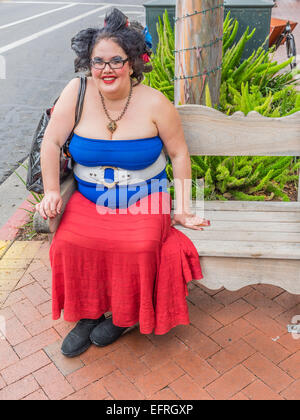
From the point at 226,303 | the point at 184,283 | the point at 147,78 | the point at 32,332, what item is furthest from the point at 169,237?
the point at 147,78

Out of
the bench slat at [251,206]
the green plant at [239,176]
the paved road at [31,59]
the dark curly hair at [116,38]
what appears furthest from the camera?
the paved road at [31,59]

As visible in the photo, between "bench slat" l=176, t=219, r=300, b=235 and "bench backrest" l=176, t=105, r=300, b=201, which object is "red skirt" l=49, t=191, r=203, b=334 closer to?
"bench slat" l=176, t=219, r=300, b=235

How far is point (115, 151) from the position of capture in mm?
2684

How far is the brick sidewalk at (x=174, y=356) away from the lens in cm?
257

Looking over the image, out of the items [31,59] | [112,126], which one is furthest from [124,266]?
[31,59]

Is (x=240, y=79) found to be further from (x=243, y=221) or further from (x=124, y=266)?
(x=124, y=266)

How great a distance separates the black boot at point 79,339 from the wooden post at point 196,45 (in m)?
1.80

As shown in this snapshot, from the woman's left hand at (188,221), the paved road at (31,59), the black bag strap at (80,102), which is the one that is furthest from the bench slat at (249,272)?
the paved road at (31,59)

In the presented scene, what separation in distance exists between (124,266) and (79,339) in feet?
1.86

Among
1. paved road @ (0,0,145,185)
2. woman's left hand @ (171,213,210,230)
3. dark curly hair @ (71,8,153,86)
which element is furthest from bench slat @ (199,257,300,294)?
paved road @ (0,0,145,185)

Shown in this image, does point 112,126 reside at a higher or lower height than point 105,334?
higher

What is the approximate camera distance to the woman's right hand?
2.60m

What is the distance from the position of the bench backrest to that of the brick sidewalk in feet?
3.04

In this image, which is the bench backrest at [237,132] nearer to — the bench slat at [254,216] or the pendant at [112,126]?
the bench slat at [254,216]
